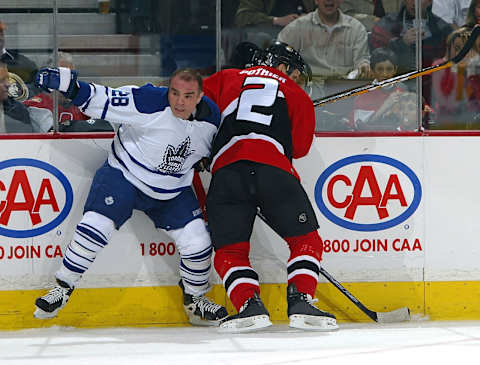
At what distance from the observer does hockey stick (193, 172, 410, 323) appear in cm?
387

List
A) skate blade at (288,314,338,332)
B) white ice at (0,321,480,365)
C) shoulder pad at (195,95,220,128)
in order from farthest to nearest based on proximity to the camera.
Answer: shoulder pad at (195,95,220,128), skate blade at (288,314,338,332), white ice at (0,321,480,365)

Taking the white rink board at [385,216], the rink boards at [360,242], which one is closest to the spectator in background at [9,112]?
the rink boards at [360,242]

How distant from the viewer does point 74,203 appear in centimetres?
384

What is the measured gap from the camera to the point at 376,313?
3912 millimetres

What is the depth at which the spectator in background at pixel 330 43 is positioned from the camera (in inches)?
157

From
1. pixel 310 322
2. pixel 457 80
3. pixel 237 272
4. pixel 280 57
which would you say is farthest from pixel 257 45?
pixel 310 322

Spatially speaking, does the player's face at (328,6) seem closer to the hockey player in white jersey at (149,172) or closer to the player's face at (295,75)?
the player's face at (295,75)

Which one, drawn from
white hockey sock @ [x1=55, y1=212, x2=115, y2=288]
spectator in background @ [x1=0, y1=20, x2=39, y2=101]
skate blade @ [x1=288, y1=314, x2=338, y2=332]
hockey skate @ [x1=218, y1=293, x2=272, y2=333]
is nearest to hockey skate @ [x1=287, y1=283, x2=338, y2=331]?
skate blade @ [x1=288, y1=314, x2=338, y2=332]

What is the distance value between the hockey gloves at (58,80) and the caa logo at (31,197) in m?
0.45

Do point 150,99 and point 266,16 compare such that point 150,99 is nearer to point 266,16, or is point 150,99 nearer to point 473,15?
point 266,16

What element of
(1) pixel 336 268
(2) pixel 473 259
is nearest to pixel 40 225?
(1) pixel 336 268

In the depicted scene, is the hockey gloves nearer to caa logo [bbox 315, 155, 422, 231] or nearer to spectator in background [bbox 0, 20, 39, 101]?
spectator in background [bbox 0, 20, 39, 101]

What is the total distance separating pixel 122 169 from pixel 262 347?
0.94 meters

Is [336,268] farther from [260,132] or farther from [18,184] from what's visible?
[18,184]
